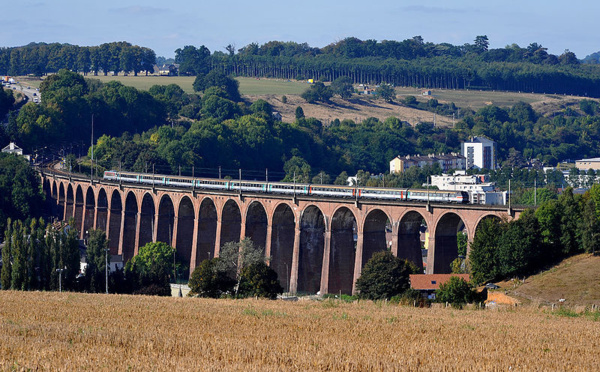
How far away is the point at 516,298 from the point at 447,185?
284ft

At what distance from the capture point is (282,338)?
3186cm

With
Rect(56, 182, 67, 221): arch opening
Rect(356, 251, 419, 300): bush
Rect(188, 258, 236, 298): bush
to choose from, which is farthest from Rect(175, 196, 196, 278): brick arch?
Rect(356, 251, 419, 300): bush

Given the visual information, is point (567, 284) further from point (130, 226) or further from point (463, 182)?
point (463, 182)

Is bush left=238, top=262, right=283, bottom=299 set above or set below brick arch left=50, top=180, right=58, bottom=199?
below

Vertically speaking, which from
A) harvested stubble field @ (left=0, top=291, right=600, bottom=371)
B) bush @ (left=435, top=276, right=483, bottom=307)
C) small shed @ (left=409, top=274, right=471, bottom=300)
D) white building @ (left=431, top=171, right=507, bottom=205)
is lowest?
small shed @ (left=409, top=274, right=471, bottom=300)

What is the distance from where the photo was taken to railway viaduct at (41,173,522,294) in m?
70.4

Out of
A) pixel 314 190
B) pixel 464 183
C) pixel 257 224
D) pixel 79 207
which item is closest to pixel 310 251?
pixel 314 190

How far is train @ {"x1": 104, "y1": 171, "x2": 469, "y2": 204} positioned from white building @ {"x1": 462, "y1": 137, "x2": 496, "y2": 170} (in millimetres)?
101320

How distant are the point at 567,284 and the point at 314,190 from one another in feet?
99.3

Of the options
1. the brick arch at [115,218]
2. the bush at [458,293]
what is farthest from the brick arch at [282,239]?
→ the bush at [458,293]

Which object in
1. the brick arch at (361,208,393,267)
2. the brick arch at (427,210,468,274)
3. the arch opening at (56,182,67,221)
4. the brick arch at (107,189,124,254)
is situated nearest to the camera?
the brick arch at (427,210,468,274)

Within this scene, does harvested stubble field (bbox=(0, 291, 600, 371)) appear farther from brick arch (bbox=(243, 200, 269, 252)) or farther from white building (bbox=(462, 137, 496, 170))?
white building (bbox=(462, 137, 496, 170))

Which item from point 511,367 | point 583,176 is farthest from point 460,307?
point 583,176

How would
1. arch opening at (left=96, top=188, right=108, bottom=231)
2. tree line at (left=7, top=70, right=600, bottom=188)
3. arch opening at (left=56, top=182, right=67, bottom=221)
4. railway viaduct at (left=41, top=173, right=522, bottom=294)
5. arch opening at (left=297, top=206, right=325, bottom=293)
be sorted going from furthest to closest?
tree line at (left=7, top=70, right=600, bottom=188)
arch opening at (left=56, top=182, right=67, bottom=221)
arch opening at (left=96, top=188, right=108, bottom=231)
arch opening at (left=297, top=206, right=325, bottom=293)
railway viaduct at (left=41, top=173, right=522, bottom=294)
